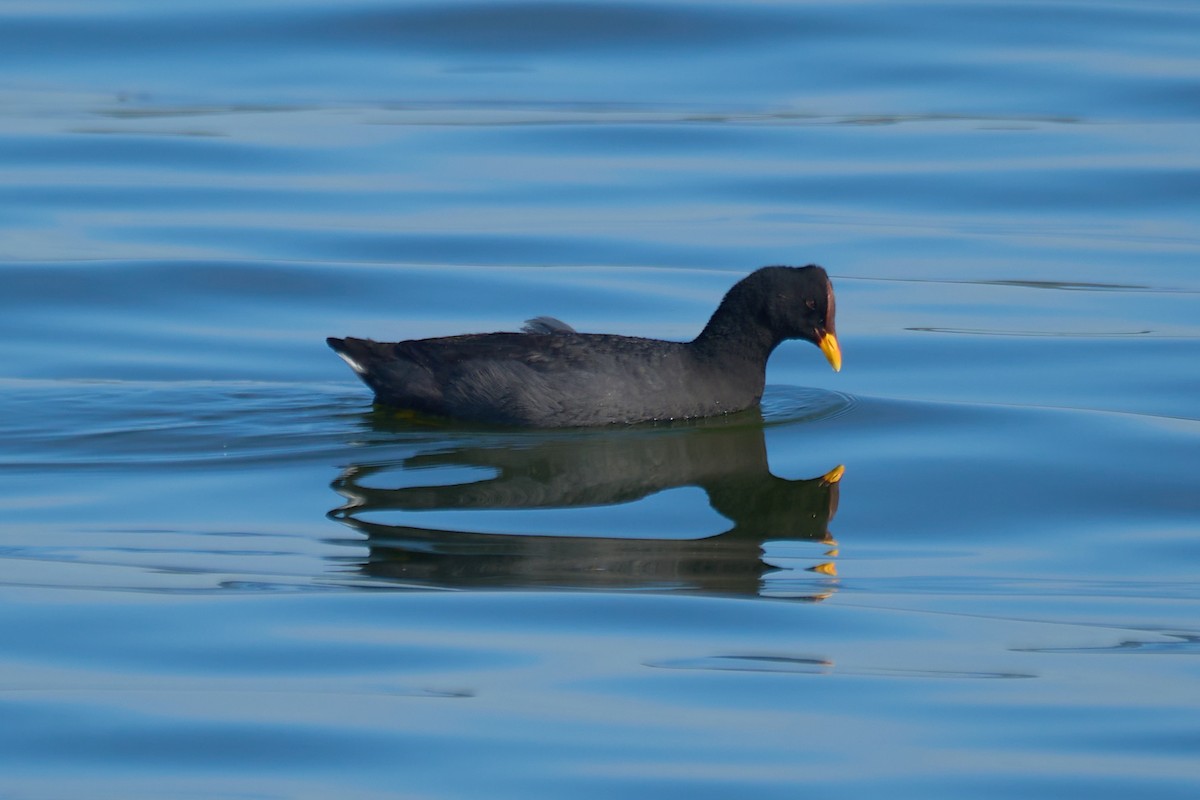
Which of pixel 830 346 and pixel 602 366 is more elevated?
pixel 830 346

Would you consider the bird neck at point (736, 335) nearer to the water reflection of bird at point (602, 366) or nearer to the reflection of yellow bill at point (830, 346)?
the water reflection of bird at point (602, 366)

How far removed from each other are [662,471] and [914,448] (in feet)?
4.78

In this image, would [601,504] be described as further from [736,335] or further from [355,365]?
[355,365]

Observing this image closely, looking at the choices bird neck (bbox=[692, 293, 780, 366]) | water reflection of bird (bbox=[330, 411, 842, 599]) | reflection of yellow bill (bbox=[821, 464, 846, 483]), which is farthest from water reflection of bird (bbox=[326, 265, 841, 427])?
reflection of yellow bill (bbox=[821, 464, 846, 483])

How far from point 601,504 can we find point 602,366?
1.53 meters

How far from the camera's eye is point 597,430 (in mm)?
11039

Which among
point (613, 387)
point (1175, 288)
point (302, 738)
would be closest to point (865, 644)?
point (302, 738)

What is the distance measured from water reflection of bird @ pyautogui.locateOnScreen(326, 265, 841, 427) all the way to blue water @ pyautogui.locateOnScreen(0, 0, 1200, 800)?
0.19m

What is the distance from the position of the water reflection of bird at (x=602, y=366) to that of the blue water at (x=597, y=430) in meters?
0.19

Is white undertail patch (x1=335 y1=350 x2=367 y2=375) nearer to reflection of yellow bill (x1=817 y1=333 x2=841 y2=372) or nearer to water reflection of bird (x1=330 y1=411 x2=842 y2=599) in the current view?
water reflection of bird (x1=330 y1=411 x2=842 y2=599)

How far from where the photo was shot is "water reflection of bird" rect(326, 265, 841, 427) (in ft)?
36.0

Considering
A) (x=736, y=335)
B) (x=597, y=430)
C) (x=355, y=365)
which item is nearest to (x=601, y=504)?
(x=597, y=430)

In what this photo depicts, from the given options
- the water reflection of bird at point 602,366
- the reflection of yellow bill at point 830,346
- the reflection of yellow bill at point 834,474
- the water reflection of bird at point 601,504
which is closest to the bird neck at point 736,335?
the water reflection of bird at point 602,366

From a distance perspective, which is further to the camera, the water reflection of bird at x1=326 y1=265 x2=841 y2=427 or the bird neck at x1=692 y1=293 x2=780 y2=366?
the bird neck at x1=692 y1=293 x2=780 y2=366
